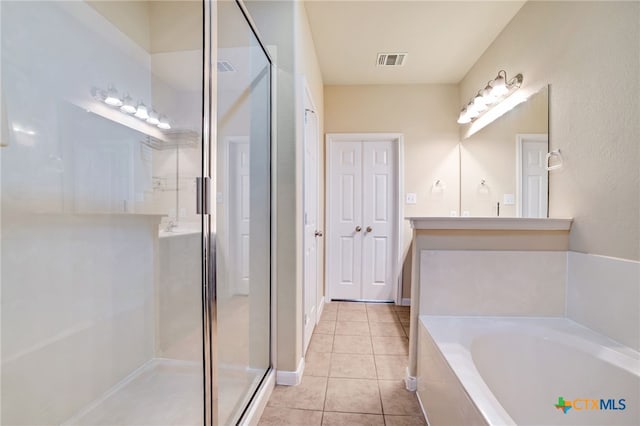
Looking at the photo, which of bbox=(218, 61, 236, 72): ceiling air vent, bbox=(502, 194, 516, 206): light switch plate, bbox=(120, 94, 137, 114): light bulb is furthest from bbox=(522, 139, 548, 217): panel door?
bbox=(120, 94, 137, 114): light bulb

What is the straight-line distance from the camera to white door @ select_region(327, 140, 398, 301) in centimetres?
341

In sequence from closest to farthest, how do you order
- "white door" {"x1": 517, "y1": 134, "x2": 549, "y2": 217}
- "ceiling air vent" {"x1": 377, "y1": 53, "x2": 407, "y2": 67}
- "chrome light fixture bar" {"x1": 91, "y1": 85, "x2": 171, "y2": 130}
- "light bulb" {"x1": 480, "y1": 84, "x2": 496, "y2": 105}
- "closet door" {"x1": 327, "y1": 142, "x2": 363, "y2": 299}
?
"chrome light fixture bar" {"x1": 91, "y1": 85, "x2": 171, "y2": 130} → "white door" {"x1": 517, "y1": 134, "x2": 549, "y2": 217} → "light bulb" {"x1": 480, "y1": 84, "x2": 496, "y2": 105} → "ceiling air vent" {"x1": 377, "y1": 53, "x2": 407, "y2": 67} → "closet door" {"x1": 327, "y1": 142, "x2": 363, "y2": 299}

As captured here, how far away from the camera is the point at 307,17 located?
7.36ft

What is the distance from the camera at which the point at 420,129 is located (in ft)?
11.0

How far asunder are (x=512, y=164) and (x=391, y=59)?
153 cm

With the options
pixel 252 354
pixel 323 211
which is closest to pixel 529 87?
pixel 323 211

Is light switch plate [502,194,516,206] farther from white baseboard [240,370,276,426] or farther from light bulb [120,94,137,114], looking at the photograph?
light bulb [120,94,137,114]

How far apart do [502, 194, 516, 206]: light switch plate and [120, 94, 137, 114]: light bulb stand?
8.49ft

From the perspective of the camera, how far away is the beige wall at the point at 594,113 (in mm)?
1274

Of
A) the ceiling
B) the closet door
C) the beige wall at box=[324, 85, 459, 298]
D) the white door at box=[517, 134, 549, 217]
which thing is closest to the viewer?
the white door at box=[517, 134, 549, 217]

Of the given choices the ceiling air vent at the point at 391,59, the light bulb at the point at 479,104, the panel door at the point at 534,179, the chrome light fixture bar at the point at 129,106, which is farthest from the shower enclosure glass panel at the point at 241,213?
the light bulb at the point at 479,104

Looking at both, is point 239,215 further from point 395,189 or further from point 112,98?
point 395,189

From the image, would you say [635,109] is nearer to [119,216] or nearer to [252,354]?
[252,354]

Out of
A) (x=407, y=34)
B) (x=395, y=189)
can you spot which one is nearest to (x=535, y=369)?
(x=395, y=189)
